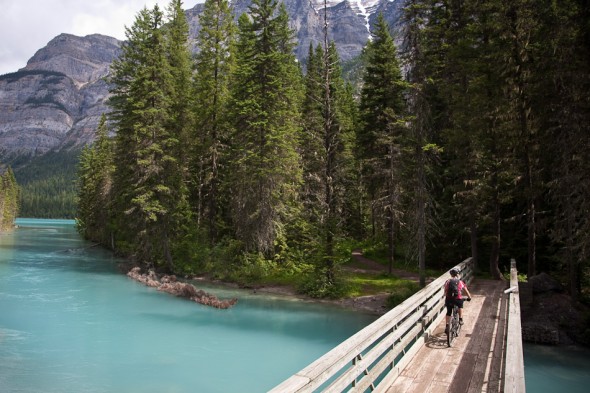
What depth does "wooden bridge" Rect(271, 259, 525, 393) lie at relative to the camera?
5.55 metres

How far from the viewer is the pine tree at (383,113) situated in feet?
100

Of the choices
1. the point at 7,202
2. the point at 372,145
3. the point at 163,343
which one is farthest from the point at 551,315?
the point at 7,202

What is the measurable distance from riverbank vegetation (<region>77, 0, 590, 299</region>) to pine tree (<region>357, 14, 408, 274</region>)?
174 millimetres

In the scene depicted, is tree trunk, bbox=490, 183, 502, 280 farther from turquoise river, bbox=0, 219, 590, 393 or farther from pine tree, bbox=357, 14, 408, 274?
pine tree, bbox=357, 14, 408, 274

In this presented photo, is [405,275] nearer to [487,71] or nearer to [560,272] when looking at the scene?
[560,272]

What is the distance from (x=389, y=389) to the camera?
7.69 m

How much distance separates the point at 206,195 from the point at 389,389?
1293 inches

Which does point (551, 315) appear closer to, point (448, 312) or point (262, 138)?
point (448, 312)

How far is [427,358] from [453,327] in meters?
2.08

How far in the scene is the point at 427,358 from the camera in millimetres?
9703

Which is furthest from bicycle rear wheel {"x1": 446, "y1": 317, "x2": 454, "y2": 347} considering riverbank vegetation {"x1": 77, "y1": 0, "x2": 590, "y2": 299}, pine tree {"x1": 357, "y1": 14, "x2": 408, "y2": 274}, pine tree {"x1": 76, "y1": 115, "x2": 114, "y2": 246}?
pine tree {"x1": 76, "y1": 115, "x2": 114, "y2": 246}

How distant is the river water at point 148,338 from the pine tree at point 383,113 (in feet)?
37.1

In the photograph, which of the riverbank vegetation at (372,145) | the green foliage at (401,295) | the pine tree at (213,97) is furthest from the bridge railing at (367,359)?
the pine tree at (213,97)

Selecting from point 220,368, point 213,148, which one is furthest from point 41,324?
point 213,148
